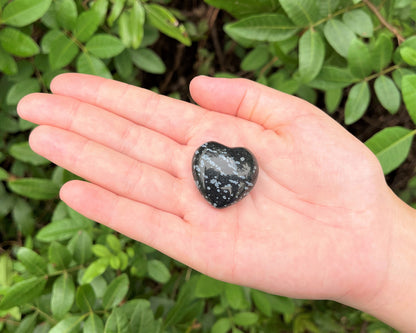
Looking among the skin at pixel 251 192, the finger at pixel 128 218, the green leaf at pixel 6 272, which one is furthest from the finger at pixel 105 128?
the green leaf at pixel 6 272

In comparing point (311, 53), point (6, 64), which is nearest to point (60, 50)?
point (6, 64)

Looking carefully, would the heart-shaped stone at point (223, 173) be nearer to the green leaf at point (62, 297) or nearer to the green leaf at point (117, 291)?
the green leaf at point (117, 291)

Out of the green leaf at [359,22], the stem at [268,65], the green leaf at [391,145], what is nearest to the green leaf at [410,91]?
the green leaf at [391,145]

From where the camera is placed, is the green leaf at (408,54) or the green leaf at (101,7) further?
the green leaf at (101,7)

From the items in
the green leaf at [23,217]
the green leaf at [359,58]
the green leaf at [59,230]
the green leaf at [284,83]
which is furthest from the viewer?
the green leaf at [23,217]

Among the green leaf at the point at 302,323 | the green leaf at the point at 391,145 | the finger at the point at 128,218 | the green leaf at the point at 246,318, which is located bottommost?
the green leaf at the point at 302,323

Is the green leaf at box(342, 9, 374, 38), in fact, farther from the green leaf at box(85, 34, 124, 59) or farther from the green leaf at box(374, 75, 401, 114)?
the green leaf at box(85, 34, 124, 59)

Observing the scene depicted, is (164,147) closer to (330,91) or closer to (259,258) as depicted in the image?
(259,258)

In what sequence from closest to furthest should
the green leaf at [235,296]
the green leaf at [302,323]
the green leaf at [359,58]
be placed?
1. the green leaf at [359,58]
2. the green leaf at [235,296]
3. the green leaf at [302,323]

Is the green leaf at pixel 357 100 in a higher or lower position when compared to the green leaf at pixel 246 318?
higher
